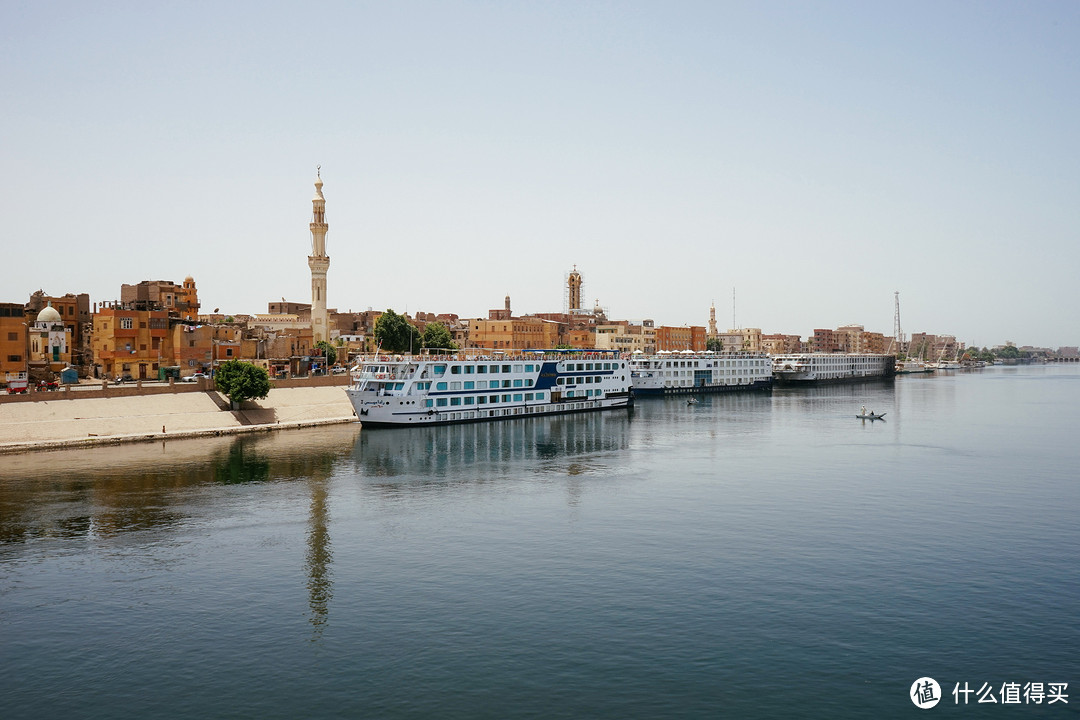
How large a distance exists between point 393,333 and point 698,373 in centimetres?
5722


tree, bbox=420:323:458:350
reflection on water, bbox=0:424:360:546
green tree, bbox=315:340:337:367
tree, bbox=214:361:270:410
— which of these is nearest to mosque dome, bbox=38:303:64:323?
tree, bbox=214:361:270:410

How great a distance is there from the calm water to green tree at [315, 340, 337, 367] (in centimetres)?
5518

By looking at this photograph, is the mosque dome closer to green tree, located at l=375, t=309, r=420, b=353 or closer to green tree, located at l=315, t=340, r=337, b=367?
green tree, located at l=315, t=340, r=337, b=367

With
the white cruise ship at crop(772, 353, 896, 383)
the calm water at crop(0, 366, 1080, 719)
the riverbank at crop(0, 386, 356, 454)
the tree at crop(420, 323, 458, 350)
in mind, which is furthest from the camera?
the white cruise ship at crop(772, 353, 896, 383)

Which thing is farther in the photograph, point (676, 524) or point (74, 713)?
point (676, 524)

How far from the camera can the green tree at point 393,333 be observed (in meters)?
117

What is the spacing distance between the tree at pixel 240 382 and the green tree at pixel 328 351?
33.6 metres

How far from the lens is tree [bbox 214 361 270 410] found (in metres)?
76.8

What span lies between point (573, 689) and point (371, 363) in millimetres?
62387

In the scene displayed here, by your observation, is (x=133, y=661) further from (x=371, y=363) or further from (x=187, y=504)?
(x=371, y=363)

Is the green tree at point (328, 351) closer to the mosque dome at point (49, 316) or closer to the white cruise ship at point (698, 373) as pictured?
the mosque dome at point (49, 316)

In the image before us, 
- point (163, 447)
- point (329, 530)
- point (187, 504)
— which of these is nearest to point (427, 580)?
point (329, 530)

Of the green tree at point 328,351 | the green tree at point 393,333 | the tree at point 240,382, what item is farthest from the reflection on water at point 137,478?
the green tree at point 393,333

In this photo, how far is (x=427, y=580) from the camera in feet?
102
